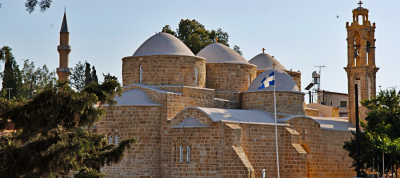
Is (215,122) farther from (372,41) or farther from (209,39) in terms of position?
(209,39)

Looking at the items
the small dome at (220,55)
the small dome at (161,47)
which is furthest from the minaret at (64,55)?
the small dome at (220,55)

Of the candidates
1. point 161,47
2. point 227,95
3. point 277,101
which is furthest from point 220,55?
point 277,101

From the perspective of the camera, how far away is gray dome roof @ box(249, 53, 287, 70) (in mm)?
32469

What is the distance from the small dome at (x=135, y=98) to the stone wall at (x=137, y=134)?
0.20 meters

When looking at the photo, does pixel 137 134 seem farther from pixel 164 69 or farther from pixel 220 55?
pixel 220 55

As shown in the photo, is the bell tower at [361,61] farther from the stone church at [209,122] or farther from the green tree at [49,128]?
the green tree at [49,128]

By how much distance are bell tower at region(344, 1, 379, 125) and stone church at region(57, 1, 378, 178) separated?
2.78 m

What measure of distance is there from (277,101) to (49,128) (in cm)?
1351

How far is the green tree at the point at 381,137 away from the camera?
23016mm

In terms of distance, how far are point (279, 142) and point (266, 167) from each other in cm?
128

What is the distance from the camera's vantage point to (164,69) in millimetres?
26172

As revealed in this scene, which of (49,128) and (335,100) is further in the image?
(335,100)

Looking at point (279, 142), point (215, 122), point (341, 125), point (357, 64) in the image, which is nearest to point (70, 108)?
point (215, 122)

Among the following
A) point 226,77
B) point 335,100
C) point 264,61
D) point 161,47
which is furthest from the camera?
point 335,100
